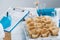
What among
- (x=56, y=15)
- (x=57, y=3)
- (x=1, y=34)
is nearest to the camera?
(x=1, y=34)

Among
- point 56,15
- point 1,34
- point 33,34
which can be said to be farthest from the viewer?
point 56,15

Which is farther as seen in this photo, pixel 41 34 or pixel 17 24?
pixel 17 24

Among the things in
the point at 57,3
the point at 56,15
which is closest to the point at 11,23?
the point at 56,15

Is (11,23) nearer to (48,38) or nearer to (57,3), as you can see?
(48,38)

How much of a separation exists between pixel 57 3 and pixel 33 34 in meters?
1.10

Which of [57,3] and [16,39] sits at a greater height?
[57,3]

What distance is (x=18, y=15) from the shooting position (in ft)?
3.23

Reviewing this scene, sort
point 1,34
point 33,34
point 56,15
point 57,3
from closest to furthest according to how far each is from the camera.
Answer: point 1,34
point 33,34
point 56,15
point 57,3

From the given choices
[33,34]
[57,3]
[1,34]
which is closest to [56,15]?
[33,34]

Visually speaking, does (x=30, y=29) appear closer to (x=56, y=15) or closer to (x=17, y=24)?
(x=17, y=24)

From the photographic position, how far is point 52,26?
83cm

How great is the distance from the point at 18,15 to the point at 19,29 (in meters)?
0.13

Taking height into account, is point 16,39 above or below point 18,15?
below

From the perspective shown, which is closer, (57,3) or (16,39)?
(16,39)
